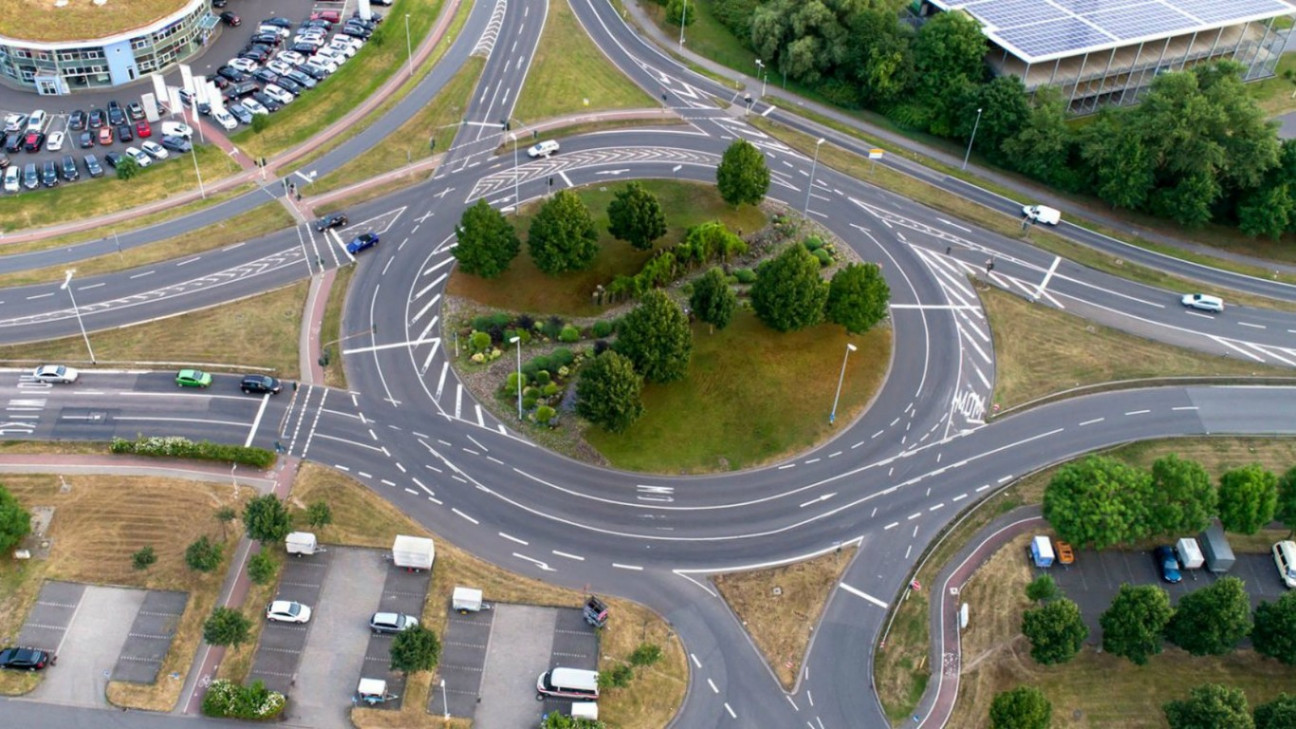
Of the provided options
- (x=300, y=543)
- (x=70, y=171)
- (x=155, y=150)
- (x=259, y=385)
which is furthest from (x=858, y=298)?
(x=70, y=171)

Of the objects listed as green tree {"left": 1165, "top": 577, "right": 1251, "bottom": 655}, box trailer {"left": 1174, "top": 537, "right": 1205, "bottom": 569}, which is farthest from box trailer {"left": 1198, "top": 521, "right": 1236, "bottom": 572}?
green tree {"left": 1165, "top": 577, "right": 1251, "bottom": 655}

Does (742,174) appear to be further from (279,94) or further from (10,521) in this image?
(10,521)

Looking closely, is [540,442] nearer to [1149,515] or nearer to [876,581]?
[876,581]

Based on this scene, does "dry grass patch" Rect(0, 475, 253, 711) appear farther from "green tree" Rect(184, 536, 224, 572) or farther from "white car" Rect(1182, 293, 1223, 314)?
"white car" Rect(1182, 293, 1223, 314)

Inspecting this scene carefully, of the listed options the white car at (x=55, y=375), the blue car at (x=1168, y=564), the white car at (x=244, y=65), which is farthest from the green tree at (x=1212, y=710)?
the white car at (x=244, y=65)

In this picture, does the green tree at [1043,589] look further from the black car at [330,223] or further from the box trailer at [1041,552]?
the black car at [330,223]

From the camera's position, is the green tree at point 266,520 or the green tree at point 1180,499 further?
the green tree at point 1180,499
